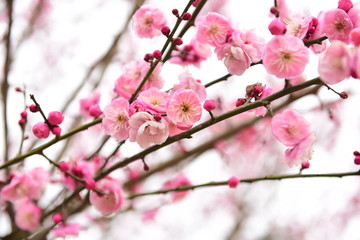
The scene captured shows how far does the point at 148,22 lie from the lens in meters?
1.54

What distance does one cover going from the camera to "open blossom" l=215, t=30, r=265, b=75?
3.96 feet

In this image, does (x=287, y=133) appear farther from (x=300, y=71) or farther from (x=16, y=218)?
(x=16, y=218)

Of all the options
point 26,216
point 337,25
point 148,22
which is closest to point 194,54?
point 148,22

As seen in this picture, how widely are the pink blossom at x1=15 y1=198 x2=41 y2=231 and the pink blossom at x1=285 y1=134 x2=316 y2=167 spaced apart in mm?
1334

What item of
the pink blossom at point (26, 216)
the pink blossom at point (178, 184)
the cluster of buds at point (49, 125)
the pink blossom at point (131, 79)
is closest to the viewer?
the cluster of buds at point (49, 125)

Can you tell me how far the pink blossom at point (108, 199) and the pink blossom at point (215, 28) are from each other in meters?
0.74

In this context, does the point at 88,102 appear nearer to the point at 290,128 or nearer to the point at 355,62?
the point at 290,128

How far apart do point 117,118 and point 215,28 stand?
50cm

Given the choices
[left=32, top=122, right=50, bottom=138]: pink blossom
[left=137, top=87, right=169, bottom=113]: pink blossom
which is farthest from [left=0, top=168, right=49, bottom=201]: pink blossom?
[left=137, top=87, right=169, bottom=113]: pink blossom

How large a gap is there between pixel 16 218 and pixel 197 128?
49.4 inches

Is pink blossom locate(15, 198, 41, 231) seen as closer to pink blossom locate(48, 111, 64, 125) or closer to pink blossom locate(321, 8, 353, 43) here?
pink blossom locate(48, 111, 64, 125)

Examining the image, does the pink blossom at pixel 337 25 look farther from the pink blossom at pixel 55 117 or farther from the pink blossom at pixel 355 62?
the pink blossom at pixel 55 117

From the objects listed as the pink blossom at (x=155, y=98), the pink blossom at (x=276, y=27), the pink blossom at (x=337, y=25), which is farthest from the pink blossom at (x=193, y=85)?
the pink blossom at (x=337, y=25)

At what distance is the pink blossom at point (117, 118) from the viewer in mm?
1150
